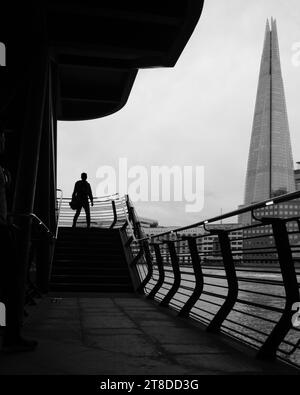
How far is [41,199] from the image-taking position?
8.21 meters

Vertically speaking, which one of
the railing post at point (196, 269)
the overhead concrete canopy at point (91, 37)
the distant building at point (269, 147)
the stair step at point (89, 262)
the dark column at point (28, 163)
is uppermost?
the distant building at point (269, 147)

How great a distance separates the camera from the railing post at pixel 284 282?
3123mm

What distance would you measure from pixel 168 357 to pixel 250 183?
18788cm

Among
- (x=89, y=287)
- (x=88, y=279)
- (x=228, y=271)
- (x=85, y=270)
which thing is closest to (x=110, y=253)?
(x=85, y=270)

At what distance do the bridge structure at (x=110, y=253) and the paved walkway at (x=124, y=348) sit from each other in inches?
0.5

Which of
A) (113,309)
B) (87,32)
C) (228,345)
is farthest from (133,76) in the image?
(228,345)

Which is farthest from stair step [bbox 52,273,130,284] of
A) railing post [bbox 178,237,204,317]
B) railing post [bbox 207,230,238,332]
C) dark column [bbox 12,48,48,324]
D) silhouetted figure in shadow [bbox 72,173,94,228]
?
railing post [bbox 207,230,238,332]

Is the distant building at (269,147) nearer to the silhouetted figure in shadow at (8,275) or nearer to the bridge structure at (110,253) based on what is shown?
the bridge structure at (110,253)

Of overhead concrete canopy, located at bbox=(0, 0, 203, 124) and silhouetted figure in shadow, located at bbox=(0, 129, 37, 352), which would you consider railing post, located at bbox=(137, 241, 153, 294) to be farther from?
silhouetted figure in shadow, located at bbox=(0, 129, 37, 352)

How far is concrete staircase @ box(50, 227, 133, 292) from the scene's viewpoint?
31.4 ft

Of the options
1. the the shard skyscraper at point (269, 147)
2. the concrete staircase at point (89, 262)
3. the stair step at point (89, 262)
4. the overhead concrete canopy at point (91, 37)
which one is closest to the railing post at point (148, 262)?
the concrete staircase at point (89, 262)

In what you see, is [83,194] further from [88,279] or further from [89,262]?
[88,279]

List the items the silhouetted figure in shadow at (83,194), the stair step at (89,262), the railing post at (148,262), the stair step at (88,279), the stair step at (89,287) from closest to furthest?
the railing post at (148,262) → the stair step at (89,287) → the stair step at (88,279) → the stair step at (89,262) → the silhouetted figure in shadow at (83,194)
